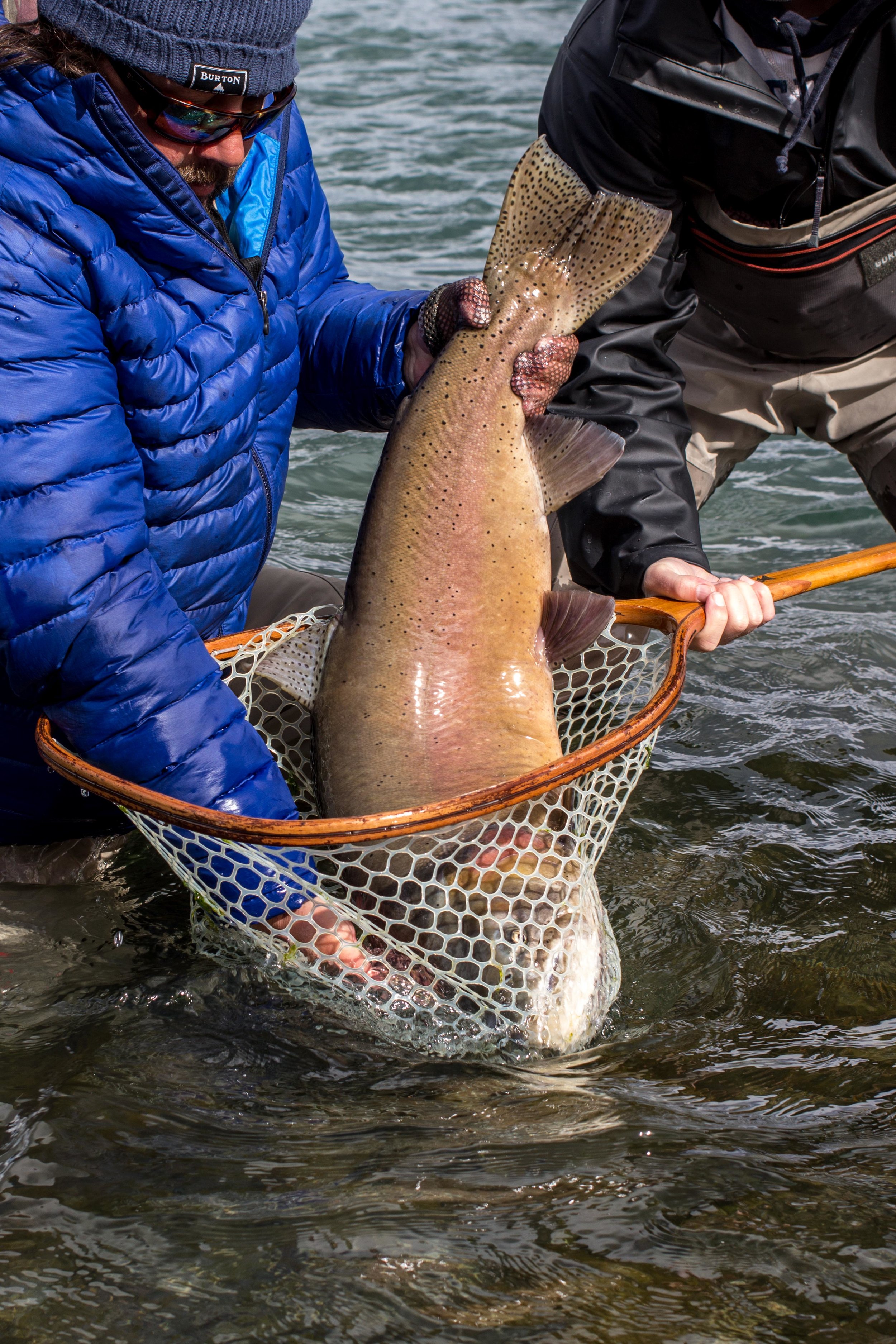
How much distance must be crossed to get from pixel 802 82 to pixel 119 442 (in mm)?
1894

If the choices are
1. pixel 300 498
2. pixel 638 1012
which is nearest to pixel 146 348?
pixel 638 1012

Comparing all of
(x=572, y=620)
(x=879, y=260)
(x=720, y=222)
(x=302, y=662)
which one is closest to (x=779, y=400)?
(x=879, y=260)

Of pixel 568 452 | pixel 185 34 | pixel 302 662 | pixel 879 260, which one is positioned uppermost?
pixel 185 34

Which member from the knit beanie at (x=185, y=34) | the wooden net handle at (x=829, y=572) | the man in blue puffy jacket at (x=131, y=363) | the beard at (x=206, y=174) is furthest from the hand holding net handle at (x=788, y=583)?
the knit beanie at (x=185, y=34)

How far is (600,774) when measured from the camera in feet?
9.55

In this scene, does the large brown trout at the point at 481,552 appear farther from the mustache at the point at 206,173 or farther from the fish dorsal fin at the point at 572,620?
the mustache at the point at 206,173

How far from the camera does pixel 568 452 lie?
3.25m

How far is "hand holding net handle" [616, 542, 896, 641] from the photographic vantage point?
10.00ft

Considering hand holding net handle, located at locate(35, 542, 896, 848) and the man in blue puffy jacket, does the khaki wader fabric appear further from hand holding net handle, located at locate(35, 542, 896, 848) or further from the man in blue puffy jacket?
hand holding net handle, located at locate(35, 542, 896, 848)

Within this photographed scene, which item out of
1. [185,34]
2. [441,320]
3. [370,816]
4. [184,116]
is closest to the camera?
[370,816]

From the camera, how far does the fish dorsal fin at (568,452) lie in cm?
324

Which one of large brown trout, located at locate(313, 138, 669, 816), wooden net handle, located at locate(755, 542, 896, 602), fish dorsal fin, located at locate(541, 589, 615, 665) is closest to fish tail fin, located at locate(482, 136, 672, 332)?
large brown trout, located at locate(313, 138, 669, 816)

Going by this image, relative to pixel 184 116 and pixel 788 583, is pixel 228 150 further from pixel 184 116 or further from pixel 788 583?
pixel 788 583

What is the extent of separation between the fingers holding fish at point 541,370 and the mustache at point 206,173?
2.68ft
